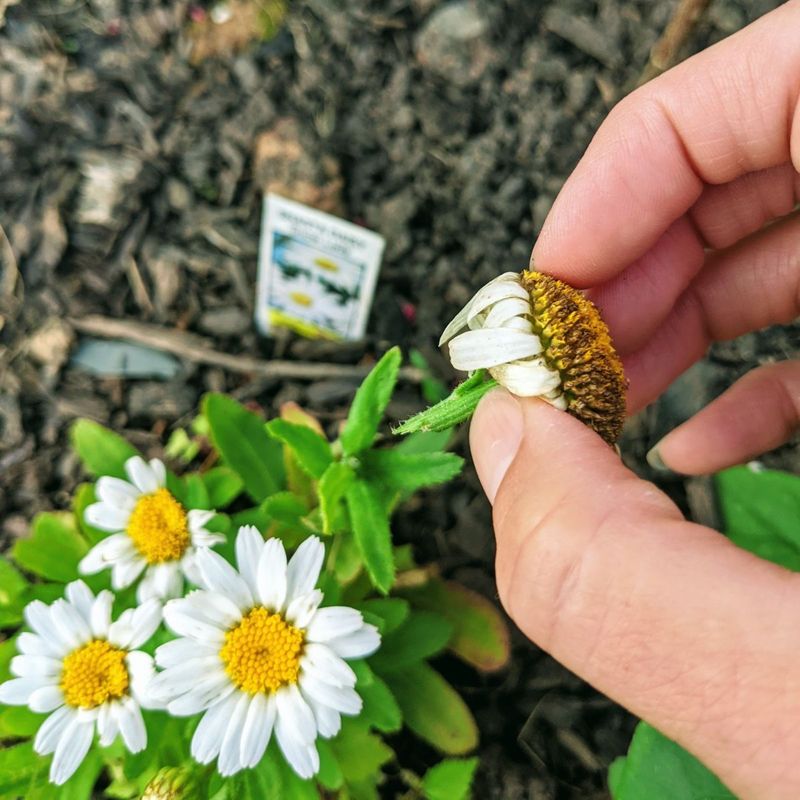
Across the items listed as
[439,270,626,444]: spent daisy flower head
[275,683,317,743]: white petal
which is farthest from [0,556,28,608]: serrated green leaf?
[439,270,626,444]: spent daisy flower head

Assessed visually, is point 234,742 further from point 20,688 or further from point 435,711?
point 435,711

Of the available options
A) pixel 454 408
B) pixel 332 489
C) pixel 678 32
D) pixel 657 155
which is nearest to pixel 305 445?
pixel 332 489

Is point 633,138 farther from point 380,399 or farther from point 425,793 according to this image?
point 425,793

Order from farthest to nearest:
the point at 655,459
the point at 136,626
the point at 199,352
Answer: the point at 199,352 < the point at 655,459 < the point at 136,626

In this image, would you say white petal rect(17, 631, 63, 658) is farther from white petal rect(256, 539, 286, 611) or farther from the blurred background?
the blurred background

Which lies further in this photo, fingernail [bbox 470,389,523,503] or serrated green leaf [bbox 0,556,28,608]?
serrated green leaf [bbox 0,556,28,608]

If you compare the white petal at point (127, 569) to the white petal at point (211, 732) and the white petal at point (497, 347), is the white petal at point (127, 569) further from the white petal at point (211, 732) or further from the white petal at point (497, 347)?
the white petal at point (497, 347)

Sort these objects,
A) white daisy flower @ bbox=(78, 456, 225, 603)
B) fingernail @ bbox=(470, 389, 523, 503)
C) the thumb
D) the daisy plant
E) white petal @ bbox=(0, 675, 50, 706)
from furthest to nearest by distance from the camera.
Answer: white daisy flower @ bbox=(78, 456, 225, 603) → white petal @ bbox=(0, 675, 50, 706) → the daisy plant → fingernail @ bbox=(470, 389, 523, 503) → the thumb

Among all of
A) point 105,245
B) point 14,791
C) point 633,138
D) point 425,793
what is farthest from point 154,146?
point 425,793
